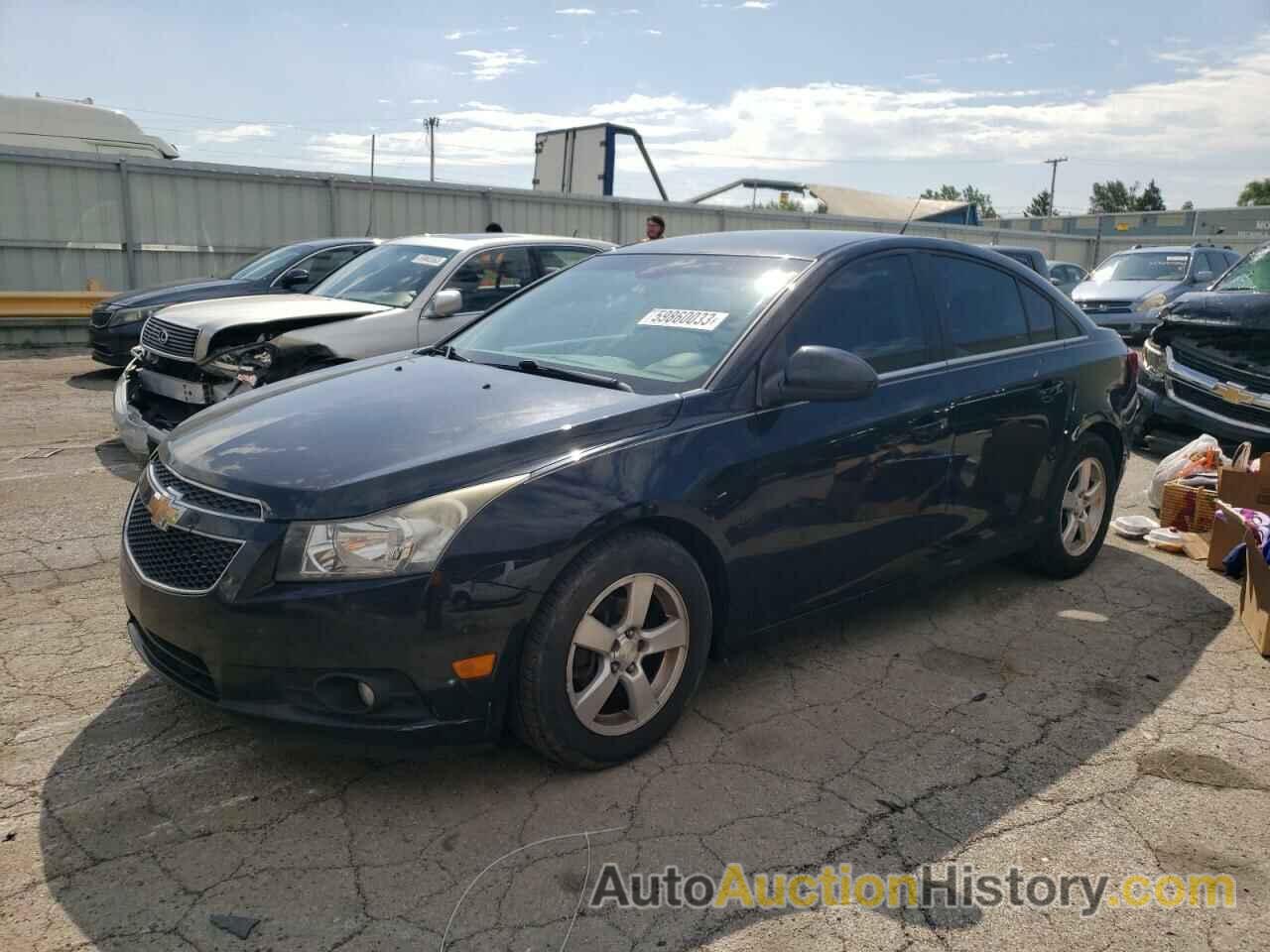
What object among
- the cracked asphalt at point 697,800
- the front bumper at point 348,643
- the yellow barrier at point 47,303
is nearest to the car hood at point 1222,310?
the cracked asphalt at point 697,800

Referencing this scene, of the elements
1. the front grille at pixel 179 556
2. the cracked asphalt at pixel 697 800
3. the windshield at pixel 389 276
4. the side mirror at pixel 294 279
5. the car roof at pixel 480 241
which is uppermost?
the car roof at pixel 480 241

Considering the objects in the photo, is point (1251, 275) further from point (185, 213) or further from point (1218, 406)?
point (185, 213)

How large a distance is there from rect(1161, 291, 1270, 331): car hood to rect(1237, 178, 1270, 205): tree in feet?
269

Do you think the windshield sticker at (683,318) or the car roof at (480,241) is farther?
the car roof at (480,241)

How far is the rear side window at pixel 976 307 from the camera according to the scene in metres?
4.37

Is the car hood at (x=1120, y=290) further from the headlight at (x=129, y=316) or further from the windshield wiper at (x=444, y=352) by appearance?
the windshield wiper at (x=444, y=352)

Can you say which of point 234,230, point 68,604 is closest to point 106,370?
point 234,230

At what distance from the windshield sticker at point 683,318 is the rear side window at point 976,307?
45.0 inches

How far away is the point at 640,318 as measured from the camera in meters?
3.95

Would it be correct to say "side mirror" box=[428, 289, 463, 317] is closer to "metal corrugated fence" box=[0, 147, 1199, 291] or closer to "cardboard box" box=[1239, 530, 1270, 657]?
"cardboard box" box=[1239, 530, 1270, 657]

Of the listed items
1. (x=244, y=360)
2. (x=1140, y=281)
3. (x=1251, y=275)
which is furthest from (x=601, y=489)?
(x=1140, y=281)

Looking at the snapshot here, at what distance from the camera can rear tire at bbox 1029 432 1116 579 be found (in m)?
4.91

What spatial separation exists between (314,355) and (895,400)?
13.2 ft

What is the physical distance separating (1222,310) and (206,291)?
897 cm
